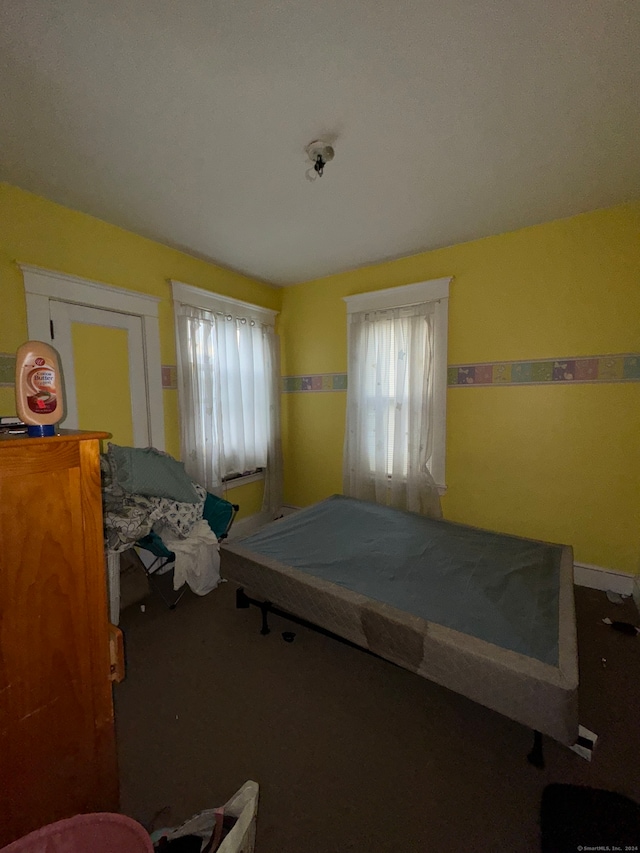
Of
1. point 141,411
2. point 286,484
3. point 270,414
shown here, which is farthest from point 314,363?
point 141,411

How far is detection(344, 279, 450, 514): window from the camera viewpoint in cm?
302

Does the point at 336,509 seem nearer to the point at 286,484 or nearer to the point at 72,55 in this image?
the point at 286,484

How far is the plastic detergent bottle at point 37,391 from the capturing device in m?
0.83

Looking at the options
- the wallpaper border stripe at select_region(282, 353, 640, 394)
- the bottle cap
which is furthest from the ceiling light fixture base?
the wallpaper border stripe at select_region(282, 353, 640, 394)

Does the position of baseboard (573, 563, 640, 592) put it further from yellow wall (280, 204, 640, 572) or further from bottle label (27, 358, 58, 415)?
bottle label (27, 358, 58, 415)

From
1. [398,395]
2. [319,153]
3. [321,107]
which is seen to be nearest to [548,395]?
[398,395]

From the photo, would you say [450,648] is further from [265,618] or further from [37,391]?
[37,391]

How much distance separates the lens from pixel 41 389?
858mm

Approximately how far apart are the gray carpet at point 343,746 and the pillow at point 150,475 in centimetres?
90

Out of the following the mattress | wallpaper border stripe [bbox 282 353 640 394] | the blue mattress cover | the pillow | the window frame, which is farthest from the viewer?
the window frame

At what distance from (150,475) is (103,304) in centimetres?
129

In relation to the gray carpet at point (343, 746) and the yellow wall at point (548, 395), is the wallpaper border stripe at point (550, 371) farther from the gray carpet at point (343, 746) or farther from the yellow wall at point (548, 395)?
the gray carpet at point (343, 746)

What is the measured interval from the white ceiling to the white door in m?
0.72

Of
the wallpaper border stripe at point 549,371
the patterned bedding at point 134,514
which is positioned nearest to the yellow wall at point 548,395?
the wallpaper border stripe at point 549,371
